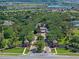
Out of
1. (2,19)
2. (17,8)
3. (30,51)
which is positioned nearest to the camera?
(30,51)

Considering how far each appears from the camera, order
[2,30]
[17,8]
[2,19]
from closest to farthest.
→ [2,30] < [2,19] < [17,8]

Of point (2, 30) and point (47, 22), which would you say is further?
point (47, 22)

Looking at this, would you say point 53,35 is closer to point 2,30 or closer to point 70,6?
point 2,30

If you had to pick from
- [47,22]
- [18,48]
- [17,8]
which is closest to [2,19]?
[47,22]

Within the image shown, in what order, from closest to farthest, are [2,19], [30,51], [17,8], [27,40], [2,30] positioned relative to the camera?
[30,51] → [27,40] → [2,30] → [2,19] → [17,8]

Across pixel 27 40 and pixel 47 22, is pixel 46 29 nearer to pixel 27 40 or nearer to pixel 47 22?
pixel 47 22

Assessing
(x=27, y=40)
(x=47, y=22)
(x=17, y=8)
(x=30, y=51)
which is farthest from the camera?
(x=17, y=8)

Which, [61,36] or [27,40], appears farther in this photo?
[61,36]

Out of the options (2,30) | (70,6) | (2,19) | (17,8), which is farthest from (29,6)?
(2,30)
